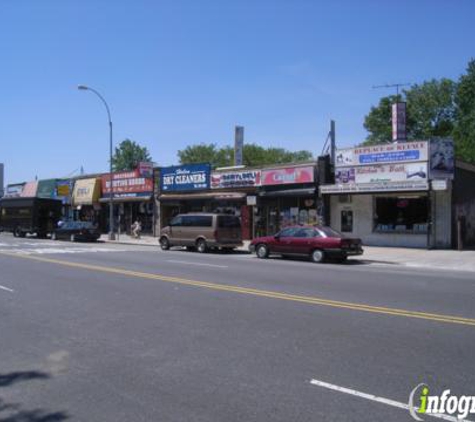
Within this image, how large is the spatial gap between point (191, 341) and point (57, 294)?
540 centimetres

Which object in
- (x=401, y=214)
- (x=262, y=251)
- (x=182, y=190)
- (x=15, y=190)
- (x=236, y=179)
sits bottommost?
(x=262, y=251)

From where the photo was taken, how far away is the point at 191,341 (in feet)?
24.3

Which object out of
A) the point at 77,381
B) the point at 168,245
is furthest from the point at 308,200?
the point at 77,381

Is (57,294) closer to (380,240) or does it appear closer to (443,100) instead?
(380,240)

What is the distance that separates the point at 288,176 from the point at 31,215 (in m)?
21.5

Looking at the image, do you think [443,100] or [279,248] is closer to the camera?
[279,248]

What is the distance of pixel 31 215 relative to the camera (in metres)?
41.5

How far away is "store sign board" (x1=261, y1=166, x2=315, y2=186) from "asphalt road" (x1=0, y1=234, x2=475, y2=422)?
1664 cm

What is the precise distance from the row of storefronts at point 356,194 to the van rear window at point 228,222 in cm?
467

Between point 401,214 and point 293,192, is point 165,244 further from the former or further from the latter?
point 401,214

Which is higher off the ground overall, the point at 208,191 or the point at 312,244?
the point at 208,191

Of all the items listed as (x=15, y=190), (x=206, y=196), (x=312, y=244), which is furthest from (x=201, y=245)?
(x=15, y=190)

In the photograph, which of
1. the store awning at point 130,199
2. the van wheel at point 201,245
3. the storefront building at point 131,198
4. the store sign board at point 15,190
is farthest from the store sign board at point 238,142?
the store sign board at point 15,190

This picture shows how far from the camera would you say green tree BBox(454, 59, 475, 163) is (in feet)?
166
